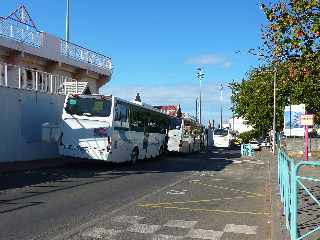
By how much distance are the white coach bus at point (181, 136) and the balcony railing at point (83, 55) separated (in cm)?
744

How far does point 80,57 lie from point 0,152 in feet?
49.2

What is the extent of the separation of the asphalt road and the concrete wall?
4456mm

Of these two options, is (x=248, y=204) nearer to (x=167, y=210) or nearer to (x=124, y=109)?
(x=167, y=210)

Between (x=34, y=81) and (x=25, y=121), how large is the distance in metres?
2.35

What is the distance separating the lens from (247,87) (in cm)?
6100

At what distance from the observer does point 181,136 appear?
35.2m

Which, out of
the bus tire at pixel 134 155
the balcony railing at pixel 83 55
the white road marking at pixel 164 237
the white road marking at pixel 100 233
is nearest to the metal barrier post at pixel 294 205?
the white road marking at pixel 164 237

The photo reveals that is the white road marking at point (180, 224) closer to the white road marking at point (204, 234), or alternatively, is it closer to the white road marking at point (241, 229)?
the white road marking at point (204, 234)

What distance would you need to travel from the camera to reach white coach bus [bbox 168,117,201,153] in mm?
34500

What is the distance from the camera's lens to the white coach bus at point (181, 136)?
3450cm

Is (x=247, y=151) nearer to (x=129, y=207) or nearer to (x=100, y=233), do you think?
(x=129, y=207)

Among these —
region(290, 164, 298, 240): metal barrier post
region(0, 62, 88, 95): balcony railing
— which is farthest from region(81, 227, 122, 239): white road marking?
region(0, 62, 88, 95): balcony railing

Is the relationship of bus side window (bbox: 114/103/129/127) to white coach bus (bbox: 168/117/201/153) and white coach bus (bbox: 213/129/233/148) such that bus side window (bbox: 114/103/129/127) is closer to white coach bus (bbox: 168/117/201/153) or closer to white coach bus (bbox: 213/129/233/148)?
white coach bus (bbox: 168/117/201/153)

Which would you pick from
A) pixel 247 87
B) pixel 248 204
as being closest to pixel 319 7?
pixel 248 204
